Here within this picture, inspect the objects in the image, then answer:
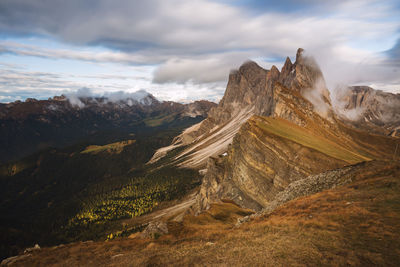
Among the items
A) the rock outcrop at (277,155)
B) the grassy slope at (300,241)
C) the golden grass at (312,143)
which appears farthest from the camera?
the golden grass at (312,143)

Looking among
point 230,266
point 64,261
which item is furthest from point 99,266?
point 230,266

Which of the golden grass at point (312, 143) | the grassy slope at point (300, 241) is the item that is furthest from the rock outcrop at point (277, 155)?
the grassy slope at point (300, 241)

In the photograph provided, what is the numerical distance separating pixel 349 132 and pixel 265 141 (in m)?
80.5

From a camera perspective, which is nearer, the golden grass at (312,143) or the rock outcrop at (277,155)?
the rock outcrop at (277,155)

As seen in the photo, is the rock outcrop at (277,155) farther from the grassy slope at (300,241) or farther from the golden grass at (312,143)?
the grassy slope at (300,241)

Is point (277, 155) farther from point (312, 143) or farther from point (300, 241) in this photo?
point (300, 241)

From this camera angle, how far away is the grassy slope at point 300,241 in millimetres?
13977

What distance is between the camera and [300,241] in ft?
53.7

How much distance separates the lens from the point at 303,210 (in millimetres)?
23062

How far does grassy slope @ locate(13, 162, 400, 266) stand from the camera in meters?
14.0

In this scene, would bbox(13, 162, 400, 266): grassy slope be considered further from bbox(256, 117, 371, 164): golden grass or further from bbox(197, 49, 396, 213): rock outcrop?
bbox(256, 117, 371, 164): golden grass

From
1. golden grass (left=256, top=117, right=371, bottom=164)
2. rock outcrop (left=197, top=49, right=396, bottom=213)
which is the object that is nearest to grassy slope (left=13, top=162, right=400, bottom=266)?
rock outcrop (left=197, top=49, right=396, bottom=213)

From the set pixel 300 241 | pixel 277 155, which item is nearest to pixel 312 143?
pixel 277 155

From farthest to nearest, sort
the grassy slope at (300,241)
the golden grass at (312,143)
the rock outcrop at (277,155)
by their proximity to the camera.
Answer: the golden grass at (312,143) < the rock outcrop at (277,155) < the grassy slope at (300,241)
